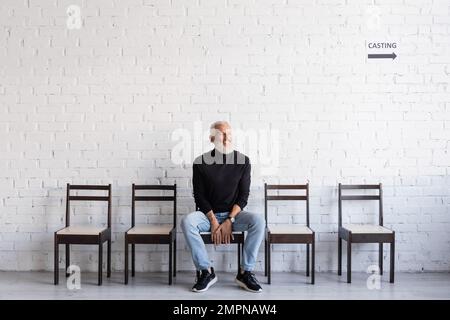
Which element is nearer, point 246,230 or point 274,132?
point 246,230

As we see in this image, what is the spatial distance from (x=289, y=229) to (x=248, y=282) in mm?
573

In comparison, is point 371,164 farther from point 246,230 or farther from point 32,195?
point 32,195

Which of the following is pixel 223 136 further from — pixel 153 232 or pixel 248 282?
pixel 248 282

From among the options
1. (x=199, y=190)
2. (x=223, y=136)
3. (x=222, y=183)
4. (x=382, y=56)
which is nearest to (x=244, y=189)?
(x=222, y=183)

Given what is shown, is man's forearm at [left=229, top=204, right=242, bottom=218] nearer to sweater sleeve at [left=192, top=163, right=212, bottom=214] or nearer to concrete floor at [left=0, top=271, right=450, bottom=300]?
sweater sleeve at [left=192, top=163, right=212, bottom=214]

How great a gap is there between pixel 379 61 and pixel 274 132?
115 cm

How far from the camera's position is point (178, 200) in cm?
445

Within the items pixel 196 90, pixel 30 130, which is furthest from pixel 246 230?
pixel 30 130

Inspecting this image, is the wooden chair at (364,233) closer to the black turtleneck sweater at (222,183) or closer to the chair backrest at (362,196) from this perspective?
the chair backrest at (362,196)

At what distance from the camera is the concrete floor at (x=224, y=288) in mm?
3643

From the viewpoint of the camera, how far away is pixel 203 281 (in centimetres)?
380

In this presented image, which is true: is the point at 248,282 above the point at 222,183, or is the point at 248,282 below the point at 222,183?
below

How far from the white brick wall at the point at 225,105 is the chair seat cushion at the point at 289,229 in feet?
0.86

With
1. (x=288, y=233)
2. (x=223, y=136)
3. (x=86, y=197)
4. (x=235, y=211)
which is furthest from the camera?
(x=86, y=197)
